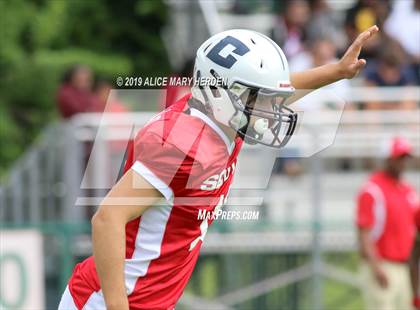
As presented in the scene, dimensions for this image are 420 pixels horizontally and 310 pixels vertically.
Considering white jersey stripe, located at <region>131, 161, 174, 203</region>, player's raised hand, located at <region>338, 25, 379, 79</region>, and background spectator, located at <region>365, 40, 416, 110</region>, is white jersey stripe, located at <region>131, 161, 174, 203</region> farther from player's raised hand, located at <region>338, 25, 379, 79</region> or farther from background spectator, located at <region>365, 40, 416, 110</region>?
background spectator, located at <region>365, 40, 416, 110</region>

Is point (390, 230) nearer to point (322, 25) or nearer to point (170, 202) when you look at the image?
point (322, 25)

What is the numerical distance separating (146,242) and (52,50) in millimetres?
12778

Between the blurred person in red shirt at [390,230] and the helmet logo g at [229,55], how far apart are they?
4826mm

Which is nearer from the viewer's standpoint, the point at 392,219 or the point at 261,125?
the point at 261,125

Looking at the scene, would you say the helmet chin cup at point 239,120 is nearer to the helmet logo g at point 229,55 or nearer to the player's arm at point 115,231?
the helmet logo g at point 229,55

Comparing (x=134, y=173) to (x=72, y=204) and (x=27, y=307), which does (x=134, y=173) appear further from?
(x=72, y=204)

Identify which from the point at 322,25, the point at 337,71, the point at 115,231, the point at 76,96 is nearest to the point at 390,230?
the point at 322,25

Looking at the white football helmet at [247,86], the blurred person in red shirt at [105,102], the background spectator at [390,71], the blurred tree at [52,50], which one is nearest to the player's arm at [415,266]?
the blurred person in red shirt at [105,102]

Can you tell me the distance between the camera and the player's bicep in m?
4.30

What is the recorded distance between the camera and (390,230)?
9.45 m

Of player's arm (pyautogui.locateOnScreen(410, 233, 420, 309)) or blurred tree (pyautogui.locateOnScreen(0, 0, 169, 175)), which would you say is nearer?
player's arm (pyautogui.locateOnScreen(410, 233, 420, 309))

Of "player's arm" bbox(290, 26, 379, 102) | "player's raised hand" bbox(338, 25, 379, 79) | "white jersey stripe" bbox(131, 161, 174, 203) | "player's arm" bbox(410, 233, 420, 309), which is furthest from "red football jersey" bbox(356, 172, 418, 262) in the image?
"white jersey stripe" bbox(131, 161, 174, 203)

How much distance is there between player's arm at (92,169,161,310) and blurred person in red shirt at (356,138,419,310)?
503 centimetres

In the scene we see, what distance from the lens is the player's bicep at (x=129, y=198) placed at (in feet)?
14.1
